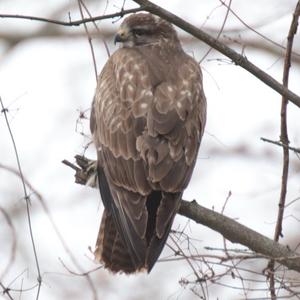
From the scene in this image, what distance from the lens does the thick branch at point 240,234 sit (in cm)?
616

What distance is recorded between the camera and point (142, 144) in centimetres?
682

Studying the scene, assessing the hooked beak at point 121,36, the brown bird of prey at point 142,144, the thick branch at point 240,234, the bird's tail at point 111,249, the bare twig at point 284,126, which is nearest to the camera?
the thick branch at point 240,234

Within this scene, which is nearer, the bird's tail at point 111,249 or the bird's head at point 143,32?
the bird's tail at point 111,249

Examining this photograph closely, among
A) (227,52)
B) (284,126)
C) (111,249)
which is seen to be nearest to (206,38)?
(227,52)

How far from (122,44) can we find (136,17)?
0.74 feet

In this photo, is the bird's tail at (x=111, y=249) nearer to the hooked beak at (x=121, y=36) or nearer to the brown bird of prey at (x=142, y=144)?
the brown bird of prey at (x=142, y=144)

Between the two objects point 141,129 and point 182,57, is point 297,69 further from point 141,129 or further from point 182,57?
point 141,129

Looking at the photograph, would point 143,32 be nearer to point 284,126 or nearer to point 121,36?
point 121,36

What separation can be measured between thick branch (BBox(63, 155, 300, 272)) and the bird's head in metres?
1.63

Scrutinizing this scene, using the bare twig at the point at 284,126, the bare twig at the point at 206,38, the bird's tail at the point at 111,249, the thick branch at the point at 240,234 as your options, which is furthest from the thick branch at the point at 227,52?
Answer: the bird's tail at the point at 111,249

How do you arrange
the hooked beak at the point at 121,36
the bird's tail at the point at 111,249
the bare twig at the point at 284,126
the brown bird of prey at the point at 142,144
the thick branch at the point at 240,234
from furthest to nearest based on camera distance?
the hooked beak at the point at 121,36 → the bird's tail at the point at 111,249 → the brown bird of prey at the point at 142,144 → the bare twig at the point at 284,126 → the thick branch at the point at 240,234

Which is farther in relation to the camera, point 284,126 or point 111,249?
point 111,249

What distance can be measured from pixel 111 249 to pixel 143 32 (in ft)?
6.35

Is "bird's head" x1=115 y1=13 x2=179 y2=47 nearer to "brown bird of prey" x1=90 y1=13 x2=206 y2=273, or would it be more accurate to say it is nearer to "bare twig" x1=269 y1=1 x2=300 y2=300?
"brown bird of prey" x1=90 y1=13 x2=206 y2=273
